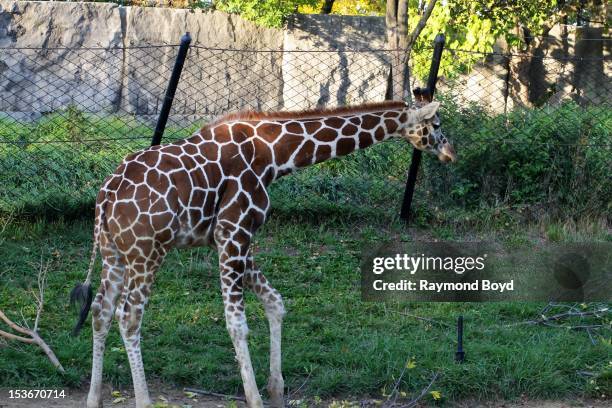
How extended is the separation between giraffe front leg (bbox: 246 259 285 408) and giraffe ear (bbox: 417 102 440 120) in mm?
1760

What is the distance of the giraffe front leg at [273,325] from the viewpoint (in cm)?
616

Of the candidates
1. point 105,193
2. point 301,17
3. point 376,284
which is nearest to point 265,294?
point 376,284

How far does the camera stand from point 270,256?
902cm

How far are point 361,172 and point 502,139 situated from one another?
171cm

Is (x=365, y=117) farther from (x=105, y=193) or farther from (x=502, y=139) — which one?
(x=502, y=139)

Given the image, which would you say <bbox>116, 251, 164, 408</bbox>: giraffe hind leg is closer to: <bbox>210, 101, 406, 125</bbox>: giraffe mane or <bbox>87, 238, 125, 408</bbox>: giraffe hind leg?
<bbox>87, 238, 125, 408</bbox>: giraffe hind leg

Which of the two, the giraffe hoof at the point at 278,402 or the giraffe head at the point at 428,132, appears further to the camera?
the giraffe head at the point at 428,132

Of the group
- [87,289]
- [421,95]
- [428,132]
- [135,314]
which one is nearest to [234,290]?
[135,314]

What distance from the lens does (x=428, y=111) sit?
666cm

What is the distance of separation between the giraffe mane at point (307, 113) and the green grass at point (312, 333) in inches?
73.9

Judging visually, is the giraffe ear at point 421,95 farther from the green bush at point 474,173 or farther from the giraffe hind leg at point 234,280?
the green bush at point 474,173

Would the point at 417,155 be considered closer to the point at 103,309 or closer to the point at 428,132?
the point at 428,132

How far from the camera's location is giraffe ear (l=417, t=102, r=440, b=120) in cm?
661

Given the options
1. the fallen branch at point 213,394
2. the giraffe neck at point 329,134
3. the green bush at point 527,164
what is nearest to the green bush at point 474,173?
the green bush at point 527,164
